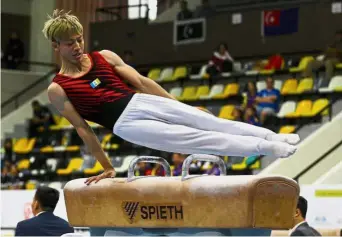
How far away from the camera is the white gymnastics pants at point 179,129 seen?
4738 mm

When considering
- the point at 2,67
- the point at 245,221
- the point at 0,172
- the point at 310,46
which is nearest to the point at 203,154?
the point at 245,221

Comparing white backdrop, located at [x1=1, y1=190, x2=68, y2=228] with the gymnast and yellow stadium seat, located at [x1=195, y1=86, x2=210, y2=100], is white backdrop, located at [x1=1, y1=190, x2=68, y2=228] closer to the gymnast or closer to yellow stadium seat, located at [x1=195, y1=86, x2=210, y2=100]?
yellow stadium seat, located at [x1=195, y1=86, x2=210, y2=100]

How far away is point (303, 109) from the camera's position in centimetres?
1398

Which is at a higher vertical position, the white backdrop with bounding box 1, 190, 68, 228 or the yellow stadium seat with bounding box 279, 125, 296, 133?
the yellow stadium seat with bounding box 279, 125, 296, 133

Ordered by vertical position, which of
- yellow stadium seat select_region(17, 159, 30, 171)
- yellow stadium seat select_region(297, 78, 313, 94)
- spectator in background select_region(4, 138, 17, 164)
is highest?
yellow stadium seat select_region(297, 78, 313, 94)

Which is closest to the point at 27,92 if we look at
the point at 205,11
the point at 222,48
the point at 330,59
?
the point at 205,11

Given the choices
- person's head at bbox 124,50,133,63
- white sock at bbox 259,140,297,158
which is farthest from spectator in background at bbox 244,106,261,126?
white sock at bbox 259,140,297,158

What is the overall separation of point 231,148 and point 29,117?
15163mm

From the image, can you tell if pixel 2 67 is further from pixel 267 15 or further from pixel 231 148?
pixel 231 148

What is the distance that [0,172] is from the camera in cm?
1577

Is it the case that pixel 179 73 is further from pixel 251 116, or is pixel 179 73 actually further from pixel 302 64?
pixel 251 116

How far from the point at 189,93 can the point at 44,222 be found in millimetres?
Answer: 10227

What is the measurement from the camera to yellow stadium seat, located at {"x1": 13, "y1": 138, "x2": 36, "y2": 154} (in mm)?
17434

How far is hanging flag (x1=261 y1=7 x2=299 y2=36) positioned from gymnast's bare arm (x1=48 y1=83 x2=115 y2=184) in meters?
12.5
